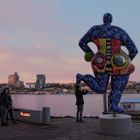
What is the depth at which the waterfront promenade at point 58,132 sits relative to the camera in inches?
648

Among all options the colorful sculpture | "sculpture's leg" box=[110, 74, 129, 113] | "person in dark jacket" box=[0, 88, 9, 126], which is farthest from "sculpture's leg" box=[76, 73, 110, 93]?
"person in dark jacket" box=[0, 88, 9, 126]

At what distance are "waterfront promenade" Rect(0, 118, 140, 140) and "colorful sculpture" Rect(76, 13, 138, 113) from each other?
140 cm

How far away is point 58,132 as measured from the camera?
58.0 ft

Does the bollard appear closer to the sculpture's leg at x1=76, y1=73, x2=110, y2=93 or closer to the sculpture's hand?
the sculpture's leg at x1=76, y1=73, x2=110, y2=93

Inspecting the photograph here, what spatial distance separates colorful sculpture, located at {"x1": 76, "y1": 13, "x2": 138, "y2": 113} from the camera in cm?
1778

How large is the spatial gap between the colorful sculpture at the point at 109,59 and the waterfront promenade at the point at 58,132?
1.40 metres

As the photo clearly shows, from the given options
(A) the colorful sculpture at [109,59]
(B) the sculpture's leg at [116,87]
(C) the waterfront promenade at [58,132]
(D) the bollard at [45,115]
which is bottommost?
(C) the waterfront promenade at [58,132]

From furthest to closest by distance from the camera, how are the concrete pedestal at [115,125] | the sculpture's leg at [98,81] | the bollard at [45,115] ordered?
the bollard at [45,115]
the sculpture's leg at [98,81]
the concrete pedestal at [115,125]

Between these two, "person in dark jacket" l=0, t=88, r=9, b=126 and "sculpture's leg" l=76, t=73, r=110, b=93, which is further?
"person in dark jacket" l=0, t=88, r=9, b=126

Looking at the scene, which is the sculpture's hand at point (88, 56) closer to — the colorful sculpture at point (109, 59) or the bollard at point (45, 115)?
the colorful sculpture at point (109, 59)

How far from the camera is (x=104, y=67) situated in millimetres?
17797

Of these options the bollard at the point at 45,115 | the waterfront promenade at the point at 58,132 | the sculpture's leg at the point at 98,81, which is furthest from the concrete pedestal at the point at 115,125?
the bollard at the point at 45,115

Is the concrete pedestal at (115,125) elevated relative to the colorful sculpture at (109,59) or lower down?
lower down

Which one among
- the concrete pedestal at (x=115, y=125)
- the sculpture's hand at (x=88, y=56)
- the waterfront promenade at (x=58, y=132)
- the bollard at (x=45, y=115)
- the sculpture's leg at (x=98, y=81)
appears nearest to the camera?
the waterfront promenade at (x=58, y=132)
